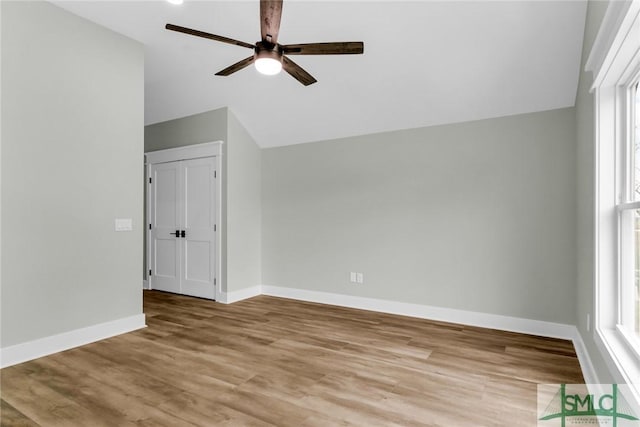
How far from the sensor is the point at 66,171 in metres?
3.16

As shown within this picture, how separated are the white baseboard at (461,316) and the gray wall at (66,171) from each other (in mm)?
2251

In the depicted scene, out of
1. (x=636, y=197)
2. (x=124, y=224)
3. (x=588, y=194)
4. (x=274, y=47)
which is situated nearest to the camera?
(x=636, y=197)

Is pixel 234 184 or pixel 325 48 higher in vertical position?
pixel 325 48

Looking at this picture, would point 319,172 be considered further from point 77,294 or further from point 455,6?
point 77,294

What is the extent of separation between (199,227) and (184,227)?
0.34 m

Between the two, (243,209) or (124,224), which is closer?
(124,224)

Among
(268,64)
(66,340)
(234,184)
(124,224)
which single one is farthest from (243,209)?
(268,64)

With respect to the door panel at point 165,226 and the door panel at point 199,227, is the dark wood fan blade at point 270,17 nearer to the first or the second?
the door panel at point 199,227

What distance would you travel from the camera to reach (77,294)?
3229 mm

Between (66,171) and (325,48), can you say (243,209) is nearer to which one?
(66,171)

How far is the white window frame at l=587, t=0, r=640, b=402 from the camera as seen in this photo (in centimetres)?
186

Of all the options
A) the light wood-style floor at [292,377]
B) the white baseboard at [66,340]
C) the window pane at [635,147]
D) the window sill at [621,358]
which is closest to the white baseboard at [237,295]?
the light wood-style floor at [292,377]

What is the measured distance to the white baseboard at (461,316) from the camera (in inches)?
117

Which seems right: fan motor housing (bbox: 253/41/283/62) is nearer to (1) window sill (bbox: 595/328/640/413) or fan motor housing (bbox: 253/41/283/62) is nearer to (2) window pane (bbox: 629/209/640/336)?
(2) window pane (bbox: 629/209/640/336)
